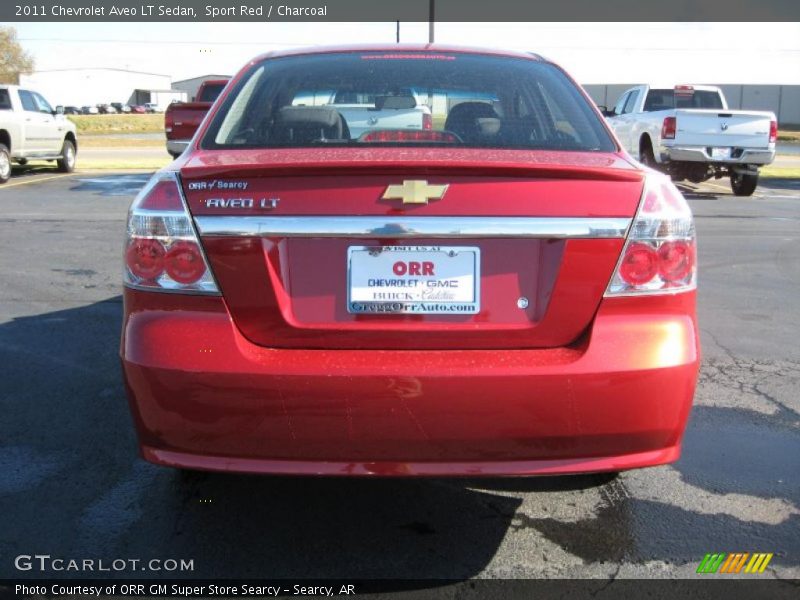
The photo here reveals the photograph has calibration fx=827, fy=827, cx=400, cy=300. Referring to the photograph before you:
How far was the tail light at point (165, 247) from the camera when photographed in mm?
2449

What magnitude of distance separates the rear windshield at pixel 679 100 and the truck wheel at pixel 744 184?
81.5 inches

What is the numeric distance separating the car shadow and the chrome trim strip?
1099 mm

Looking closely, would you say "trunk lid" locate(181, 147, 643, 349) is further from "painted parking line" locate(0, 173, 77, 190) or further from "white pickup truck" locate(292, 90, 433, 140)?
"painted parking line" locate(0, 173, 77, 190)

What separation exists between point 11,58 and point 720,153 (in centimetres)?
6170

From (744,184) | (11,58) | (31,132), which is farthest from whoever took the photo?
(11,58)

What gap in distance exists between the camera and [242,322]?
244 centimetres

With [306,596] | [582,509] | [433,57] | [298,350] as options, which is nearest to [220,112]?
[433,57]

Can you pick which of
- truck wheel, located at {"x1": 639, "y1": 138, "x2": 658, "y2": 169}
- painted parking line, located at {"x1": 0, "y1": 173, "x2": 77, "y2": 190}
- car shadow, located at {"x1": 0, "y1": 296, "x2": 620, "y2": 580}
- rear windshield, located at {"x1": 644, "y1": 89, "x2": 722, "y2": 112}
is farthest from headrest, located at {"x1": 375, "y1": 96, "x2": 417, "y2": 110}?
rear windshield, located at {"x1": 644, "y1": 89, "x2": 722, "y2": 112}

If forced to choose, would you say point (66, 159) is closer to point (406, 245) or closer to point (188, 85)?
point (406, 245)

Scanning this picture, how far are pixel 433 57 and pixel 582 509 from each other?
195cm

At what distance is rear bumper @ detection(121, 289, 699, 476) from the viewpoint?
92.2 inches

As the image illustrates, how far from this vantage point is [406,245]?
239 cm

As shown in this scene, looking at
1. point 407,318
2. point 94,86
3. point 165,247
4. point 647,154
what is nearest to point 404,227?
point 407,318
